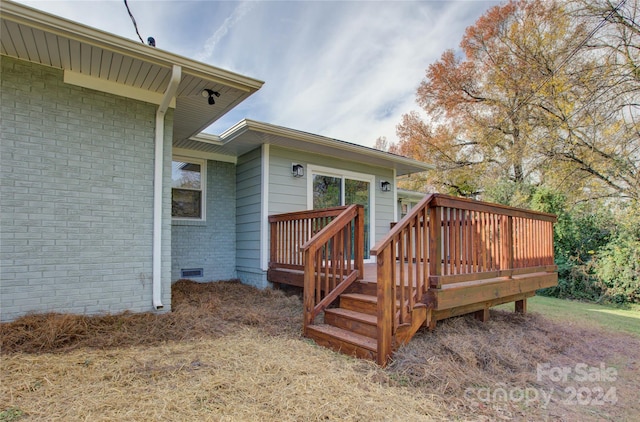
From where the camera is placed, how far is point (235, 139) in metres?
5.91

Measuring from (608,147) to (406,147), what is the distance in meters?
7.74

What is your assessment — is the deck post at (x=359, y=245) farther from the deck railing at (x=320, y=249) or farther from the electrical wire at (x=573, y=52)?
the electrical wire at (x=573, y=52)

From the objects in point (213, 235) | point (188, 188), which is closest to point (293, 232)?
point (213, 235)

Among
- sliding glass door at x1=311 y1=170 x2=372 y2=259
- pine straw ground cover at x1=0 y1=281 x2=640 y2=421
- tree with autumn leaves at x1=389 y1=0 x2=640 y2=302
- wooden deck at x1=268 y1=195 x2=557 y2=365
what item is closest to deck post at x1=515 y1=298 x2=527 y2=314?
wooden deck at x1=268 y1=195 x2=557 y2=365

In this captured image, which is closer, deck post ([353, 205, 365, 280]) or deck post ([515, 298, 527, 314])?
deck post ([353, 205, 365, 280])

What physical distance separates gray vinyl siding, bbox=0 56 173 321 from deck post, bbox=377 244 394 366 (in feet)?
9.16

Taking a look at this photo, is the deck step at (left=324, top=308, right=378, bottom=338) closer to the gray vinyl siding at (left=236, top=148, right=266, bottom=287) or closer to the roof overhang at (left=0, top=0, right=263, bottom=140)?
the gray vinyl siding at (left=236, top=148, right=266, bottom=287)

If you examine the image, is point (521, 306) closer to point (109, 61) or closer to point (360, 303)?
point (360, 303)

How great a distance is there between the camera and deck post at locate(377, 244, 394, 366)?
113 inches

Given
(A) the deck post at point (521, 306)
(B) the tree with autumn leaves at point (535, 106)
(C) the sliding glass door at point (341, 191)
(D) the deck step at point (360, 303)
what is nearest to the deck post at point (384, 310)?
(D) the deck step at point (360, 303)

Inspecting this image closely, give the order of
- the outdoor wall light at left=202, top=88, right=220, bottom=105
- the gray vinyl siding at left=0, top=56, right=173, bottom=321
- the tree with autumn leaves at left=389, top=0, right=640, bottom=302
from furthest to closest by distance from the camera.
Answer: the tree with autumn leaves at left=389, top=0, right=640, bottom=302 → the outdoor wall light at left=202, top=88, right=220, bottom=105 → the gray vinyl siding at left=0, top=56, right=173, bottom=321

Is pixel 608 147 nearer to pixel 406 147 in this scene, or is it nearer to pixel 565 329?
pixel 565 329

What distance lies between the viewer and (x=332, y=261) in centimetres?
414

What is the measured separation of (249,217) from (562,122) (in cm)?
887
